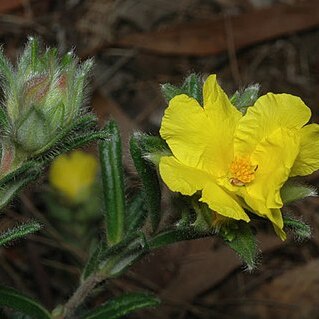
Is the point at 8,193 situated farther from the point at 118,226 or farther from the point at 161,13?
the point at 161,13

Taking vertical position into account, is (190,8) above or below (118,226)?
below

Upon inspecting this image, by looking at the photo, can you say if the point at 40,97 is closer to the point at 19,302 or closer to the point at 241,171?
the point at 241,171

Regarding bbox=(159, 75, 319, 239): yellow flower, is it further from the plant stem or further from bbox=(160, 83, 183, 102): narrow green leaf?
the plant stem

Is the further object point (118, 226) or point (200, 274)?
point (200, 274)

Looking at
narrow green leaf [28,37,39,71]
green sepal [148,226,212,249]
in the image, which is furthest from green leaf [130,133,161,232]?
narrow green leaf [28,37,39,71]

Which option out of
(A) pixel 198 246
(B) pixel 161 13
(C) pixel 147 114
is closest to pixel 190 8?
(B) pixel 161 13
